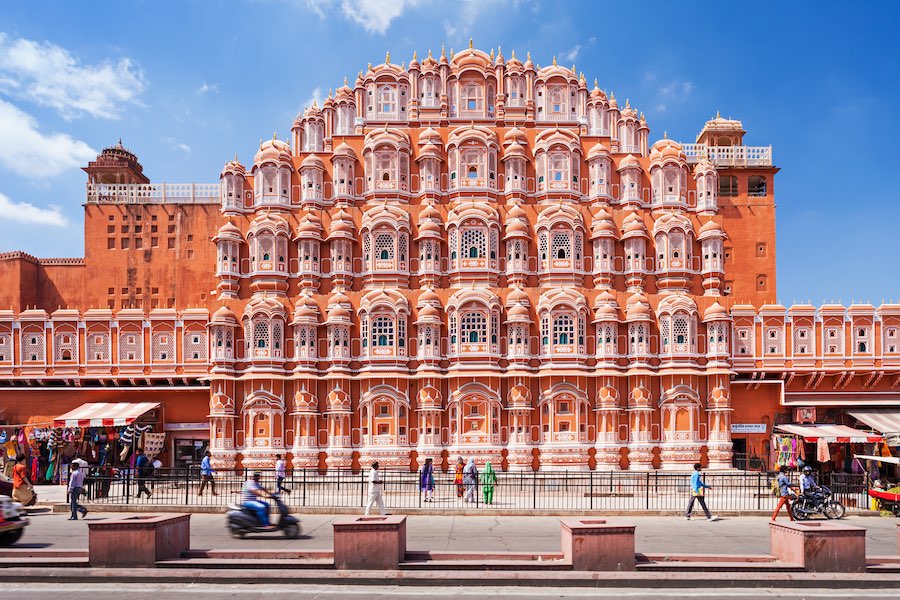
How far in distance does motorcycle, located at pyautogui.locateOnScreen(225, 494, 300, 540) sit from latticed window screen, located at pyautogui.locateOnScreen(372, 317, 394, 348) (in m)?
18.2

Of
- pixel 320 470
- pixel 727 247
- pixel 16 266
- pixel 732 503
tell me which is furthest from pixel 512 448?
pixel 16 266

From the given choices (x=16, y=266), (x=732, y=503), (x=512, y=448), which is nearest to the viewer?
(x=732, y=503)

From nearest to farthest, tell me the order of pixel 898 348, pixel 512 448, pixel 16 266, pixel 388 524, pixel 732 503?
pixel 388 524 → pixel 732 503 → pixel 512 448 → pixel 898 348 → pixel 16 266

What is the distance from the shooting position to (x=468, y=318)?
37.4 meters

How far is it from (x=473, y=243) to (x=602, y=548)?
25.1m

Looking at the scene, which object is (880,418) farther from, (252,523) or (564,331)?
(252,523)

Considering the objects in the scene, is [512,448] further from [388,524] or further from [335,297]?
[388,524]

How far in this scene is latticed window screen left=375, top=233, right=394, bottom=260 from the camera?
38469mm

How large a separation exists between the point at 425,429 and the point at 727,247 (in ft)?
71.9

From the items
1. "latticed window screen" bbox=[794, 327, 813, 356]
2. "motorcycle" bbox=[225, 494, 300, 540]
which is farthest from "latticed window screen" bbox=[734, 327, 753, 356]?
"motorcycle" bbox=[225, 494, 300, 540]

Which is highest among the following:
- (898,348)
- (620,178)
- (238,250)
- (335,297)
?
(620,178)

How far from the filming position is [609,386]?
3678 cm

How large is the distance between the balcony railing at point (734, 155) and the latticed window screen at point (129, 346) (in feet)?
110

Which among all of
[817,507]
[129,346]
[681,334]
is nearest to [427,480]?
[817,507]
